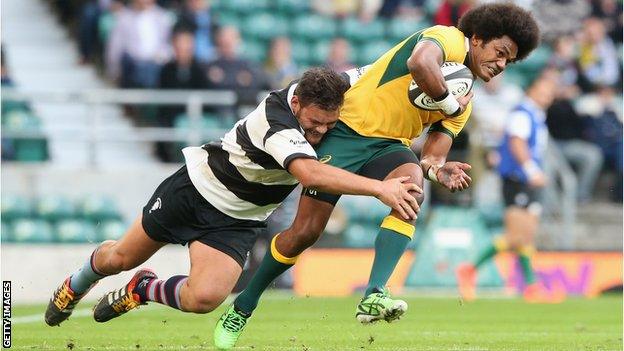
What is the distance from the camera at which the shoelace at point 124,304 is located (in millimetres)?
8766

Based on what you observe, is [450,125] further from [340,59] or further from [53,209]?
[340,59]

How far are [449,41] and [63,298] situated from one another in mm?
3261

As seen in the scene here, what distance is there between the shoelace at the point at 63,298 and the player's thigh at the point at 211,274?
1183 millimetres

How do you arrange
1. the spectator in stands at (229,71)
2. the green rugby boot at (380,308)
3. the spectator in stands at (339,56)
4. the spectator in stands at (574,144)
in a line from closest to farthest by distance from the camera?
1. the green rugby boot at (380,308)
2. the spectator in stands at (229,71)
3. the spectator in stands at (339,56)
4. the spectator in stands at (574,144)

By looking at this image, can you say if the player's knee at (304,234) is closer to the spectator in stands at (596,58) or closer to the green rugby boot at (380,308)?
the green rugby boot at (380,308)

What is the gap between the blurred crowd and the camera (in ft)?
57.4

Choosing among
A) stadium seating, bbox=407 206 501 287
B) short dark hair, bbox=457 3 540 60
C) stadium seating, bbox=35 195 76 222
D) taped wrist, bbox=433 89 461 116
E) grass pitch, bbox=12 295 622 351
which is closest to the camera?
taped wrist, bbox=433 89 461 116

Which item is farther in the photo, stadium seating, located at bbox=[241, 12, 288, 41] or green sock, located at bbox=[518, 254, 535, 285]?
stadium seating, located at bbox=[241, 12, 288, 41]

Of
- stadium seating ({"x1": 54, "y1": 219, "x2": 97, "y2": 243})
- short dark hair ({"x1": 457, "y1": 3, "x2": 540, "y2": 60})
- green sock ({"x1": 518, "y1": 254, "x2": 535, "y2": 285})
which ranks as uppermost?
short dark hair ({"x1": 457, "y1": 3, "x2": 540, "y2": 60})

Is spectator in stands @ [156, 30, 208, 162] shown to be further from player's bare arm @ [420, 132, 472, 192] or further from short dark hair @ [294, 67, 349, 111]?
short dark hair @ [294, 67, 349, 111]

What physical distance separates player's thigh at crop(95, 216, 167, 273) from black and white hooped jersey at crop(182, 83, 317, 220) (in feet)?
1.65

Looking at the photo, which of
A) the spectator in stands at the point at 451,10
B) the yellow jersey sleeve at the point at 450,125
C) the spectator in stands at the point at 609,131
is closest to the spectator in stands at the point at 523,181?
the spectator in stands at the point at 451,10

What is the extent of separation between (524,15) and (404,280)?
8.67 m

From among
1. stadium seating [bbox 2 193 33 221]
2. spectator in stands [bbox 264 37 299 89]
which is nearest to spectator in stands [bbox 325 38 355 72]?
spectator in stands [bbox 264 37 299 89]
